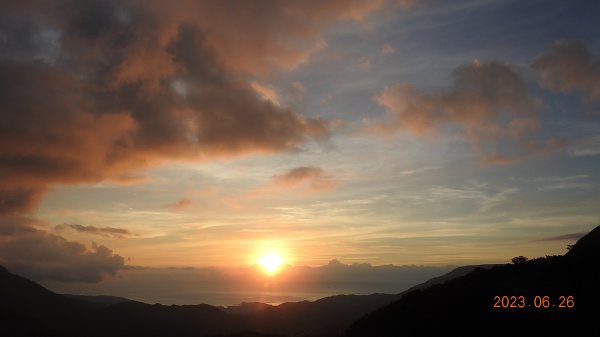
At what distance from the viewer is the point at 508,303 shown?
42.7 metres

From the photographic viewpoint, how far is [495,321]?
3981 cm

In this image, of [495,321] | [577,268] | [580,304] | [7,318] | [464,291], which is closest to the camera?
[580,304]

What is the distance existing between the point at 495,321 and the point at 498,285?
7268 millimetres

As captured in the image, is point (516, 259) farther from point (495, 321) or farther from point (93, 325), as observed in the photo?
point (93, 325)

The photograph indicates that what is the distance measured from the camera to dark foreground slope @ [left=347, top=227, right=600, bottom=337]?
120ft

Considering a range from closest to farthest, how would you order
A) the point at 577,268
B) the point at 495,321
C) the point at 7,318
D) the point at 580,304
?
the point at 580,304
the point at 495,321
the point at 577,268
the point at 7,318

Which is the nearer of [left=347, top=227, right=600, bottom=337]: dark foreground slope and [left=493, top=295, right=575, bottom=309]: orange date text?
[left=347, top=227, right=600, bottom=337]: dark foreground slope

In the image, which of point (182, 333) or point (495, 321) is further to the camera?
point (182, 333)

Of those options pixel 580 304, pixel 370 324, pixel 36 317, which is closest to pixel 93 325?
pixel 36 317

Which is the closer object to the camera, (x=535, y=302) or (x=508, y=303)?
(x=535, y=302)

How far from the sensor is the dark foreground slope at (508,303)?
36.5 m

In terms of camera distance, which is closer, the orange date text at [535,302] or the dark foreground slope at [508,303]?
the dark foreground slope at [508,303]

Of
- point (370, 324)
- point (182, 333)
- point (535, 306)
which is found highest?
point (535, 306)

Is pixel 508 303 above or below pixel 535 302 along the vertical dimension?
below
